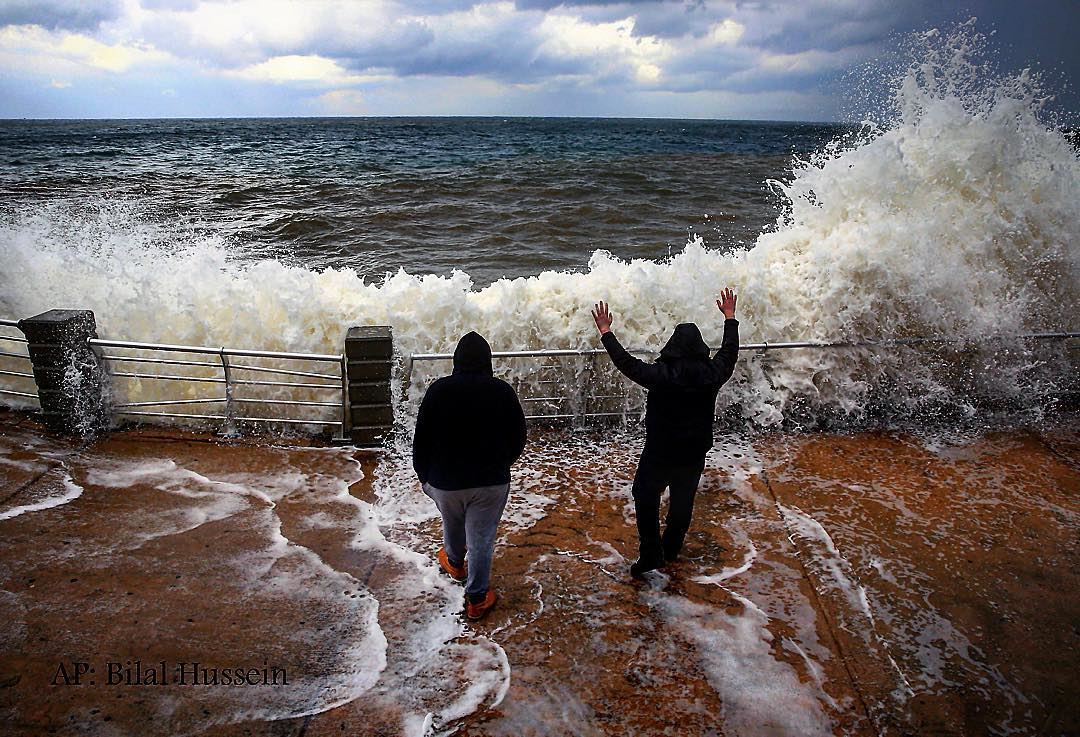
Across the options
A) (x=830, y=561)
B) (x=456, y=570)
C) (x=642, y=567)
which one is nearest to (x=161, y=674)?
(x=456, y=570)

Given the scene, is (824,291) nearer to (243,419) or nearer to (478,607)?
(478,607)

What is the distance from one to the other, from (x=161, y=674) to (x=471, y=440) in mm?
2224

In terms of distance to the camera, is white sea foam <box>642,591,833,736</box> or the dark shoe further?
the dark shoe

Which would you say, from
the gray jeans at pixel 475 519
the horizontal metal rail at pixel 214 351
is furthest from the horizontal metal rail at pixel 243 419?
the gray jeans at pixel 475 519

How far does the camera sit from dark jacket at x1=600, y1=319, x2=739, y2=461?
4.27 metres

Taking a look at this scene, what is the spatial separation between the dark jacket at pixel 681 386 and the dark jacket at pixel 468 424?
2.89 feet

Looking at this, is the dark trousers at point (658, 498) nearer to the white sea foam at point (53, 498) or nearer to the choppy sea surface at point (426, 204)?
the white sea foam at point (53, 498)

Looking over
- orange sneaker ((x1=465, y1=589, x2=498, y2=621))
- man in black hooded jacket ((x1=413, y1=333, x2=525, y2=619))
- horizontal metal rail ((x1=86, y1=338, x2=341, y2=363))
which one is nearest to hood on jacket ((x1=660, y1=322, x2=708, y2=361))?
man in black hooded jacket ((x1=413, y1=333, x2=525, y2=619))

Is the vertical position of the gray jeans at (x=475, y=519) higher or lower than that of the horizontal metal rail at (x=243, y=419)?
higher

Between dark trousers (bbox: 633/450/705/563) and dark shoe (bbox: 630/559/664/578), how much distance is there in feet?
0.09

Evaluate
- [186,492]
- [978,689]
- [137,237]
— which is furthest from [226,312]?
[137,237]

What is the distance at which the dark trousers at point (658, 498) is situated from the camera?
179 inches

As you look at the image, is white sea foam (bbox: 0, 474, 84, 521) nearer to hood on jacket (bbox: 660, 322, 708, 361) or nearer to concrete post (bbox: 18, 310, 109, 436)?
concrete post (bbox: 18, 310, 109, 436)

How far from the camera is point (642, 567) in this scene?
4922 mm
